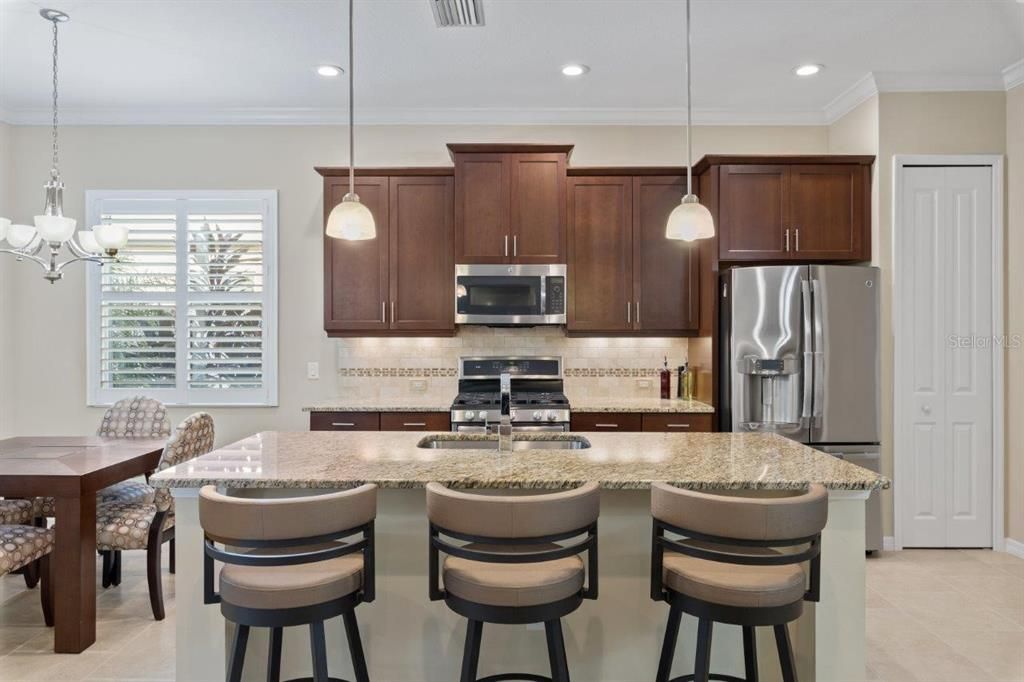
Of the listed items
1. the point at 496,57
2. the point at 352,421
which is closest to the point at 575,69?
the point at 496,57

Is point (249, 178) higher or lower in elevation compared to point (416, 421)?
higher

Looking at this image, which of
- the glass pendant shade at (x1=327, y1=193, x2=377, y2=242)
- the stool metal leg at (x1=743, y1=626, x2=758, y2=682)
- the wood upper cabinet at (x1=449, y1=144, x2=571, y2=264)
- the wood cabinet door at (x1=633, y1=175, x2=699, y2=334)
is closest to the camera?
the stool metal leg at (x1=743, y1=626, x2=758, y2=682)

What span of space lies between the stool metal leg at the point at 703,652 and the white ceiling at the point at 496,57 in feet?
9.18

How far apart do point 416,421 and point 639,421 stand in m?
1.44

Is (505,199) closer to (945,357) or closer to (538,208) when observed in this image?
(538,208)

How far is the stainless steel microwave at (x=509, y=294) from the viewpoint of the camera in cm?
432

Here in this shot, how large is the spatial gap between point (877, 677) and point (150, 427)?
3957mm

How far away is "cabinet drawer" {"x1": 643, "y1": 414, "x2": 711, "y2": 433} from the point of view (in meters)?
4.08

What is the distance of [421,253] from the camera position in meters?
4.42

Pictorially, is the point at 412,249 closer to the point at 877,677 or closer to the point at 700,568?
the point at 700,568

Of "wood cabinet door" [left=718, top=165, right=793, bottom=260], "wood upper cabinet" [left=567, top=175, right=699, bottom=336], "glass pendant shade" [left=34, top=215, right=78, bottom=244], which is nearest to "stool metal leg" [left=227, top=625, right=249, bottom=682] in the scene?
"glass pendant shade" [left=34, top=215, right=78, bottom=244]

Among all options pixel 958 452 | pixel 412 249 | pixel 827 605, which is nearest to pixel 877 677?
pixel 827 605

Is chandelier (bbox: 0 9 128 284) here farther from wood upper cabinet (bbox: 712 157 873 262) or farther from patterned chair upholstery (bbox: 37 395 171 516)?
wood upper cabinet (bbox: 712 157 873 262)

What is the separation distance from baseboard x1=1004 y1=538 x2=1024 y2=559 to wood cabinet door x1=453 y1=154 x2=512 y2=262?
12.1ft
